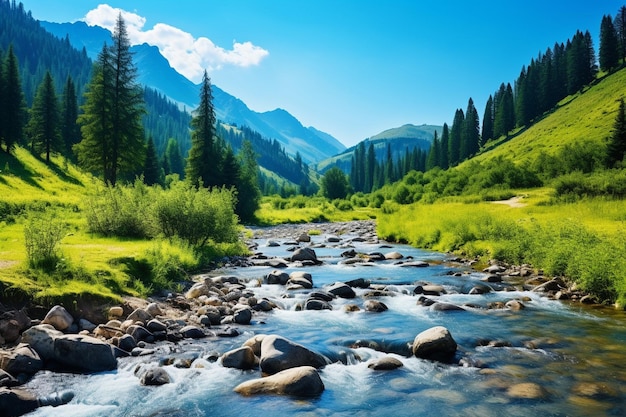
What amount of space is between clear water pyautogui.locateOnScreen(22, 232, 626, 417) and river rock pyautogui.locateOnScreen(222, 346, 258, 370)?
16 centimetres

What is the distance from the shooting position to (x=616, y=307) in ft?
44.6

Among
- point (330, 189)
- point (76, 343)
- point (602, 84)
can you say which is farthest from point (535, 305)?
point (602, 84)

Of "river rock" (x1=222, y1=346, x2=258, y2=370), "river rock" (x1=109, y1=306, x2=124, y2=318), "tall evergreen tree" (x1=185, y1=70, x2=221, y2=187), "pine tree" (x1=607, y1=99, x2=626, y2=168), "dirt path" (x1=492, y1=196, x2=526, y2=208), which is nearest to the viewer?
"river rock" (x1=222, y1=346, x2=258, y2=370)

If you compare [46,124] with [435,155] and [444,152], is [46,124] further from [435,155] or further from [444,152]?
[444,152]

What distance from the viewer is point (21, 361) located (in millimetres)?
8469

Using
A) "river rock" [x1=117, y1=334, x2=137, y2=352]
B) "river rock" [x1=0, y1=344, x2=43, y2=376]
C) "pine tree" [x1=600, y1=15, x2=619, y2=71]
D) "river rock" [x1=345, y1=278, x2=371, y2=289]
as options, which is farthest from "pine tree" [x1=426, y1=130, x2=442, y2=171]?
"river rock" [x1=0, y1=344, x2=43, y2=376]

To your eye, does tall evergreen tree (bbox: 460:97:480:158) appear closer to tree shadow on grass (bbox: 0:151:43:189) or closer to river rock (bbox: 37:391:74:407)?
tree shadow on grass (bbox: 0:151:43:189)

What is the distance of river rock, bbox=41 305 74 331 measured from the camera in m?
10.3

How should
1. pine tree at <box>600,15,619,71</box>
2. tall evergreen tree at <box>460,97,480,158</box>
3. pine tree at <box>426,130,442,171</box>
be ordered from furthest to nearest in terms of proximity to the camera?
1. pine tree at <box>426,130,442,171</box>
2. tall evergreen tree at <box>460,97,480,158</box>
3. pine tree at <box>600,15,619,71</box>

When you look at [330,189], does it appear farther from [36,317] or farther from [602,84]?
[36,317]

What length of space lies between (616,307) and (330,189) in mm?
100203

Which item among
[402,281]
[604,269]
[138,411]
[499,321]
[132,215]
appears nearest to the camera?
[138,411]

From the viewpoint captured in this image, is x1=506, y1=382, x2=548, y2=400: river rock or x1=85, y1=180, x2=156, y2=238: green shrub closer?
x1=506, y1=382, x2=548, y2=400: river rock

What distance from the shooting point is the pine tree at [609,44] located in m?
118
